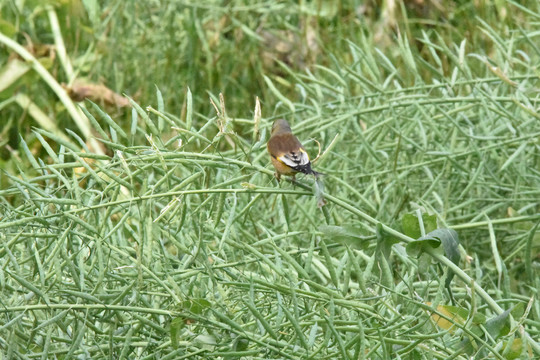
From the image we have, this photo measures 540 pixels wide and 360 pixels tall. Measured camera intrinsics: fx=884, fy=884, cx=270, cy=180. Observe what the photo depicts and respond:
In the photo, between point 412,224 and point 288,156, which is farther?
point 288,156

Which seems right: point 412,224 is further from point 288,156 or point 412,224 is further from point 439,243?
point 288,156

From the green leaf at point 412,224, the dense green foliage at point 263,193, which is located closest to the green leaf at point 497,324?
the dense green foliage at point 263,193

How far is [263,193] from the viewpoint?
124 centimetres

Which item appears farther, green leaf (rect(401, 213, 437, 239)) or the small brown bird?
the small brown bird

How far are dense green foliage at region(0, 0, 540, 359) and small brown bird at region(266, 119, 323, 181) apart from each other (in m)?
0.03

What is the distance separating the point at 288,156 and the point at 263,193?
0.13m

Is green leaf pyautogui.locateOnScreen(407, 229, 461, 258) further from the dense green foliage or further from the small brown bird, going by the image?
the small brown bird

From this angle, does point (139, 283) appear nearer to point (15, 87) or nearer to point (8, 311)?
point (8, 311)

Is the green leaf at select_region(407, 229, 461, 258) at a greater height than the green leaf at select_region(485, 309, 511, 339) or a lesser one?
greater

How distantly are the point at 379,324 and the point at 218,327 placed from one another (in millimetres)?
213

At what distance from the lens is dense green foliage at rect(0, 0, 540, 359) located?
41.8 inches

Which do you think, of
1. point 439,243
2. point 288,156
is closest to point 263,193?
point 288,156

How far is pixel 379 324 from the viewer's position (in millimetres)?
1118

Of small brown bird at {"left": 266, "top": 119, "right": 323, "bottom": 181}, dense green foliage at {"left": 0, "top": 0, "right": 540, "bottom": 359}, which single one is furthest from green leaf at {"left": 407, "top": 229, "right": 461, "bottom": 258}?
small brown bird at {"left": 266, "top": 119, "right": 323, "bottom": 181}
